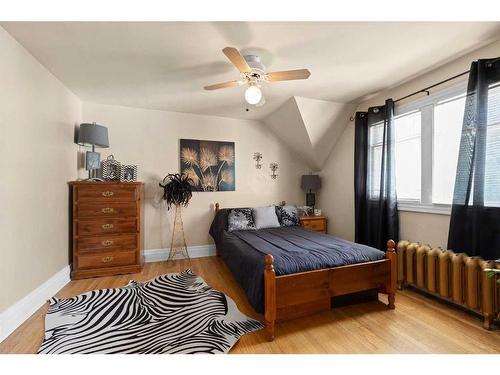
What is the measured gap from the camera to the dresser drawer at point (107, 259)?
275 cm

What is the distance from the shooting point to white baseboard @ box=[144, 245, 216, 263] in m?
3.48

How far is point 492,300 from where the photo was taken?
1.74 metres

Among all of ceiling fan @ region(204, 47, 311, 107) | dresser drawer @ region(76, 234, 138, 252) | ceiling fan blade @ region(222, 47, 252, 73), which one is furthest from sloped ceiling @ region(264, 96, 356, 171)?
dresser drawer @ region(76, 234, 138, 252)

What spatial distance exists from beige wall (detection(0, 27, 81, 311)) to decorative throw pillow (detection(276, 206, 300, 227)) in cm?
291

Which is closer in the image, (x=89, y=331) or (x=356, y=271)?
(x=89, y=331)

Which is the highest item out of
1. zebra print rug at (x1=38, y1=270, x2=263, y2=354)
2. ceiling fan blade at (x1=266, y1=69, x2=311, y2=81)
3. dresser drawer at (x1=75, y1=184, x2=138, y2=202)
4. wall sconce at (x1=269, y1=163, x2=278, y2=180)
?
ceiling fan blade at (x1=266, y1=69, x2=311, y2=81)

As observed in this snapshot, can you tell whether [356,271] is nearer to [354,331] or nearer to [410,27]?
[354,331]

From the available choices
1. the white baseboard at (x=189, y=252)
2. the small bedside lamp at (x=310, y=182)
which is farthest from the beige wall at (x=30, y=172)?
the small bedside lamp at (x=310, y=182)

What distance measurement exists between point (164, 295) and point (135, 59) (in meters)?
2.40

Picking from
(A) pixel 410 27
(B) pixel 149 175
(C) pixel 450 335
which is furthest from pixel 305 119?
(C) pixel 450 335

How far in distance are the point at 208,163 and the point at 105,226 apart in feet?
5.70

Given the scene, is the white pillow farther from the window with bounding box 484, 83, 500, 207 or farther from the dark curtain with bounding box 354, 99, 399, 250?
the window with bounding box 484, 83, 500, 207

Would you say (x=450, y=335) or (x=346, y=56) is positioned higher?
(x=346, y=56)

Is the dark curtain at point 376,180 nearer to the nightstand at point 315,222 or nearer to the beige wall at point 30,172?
the nightstand at point 315,222
